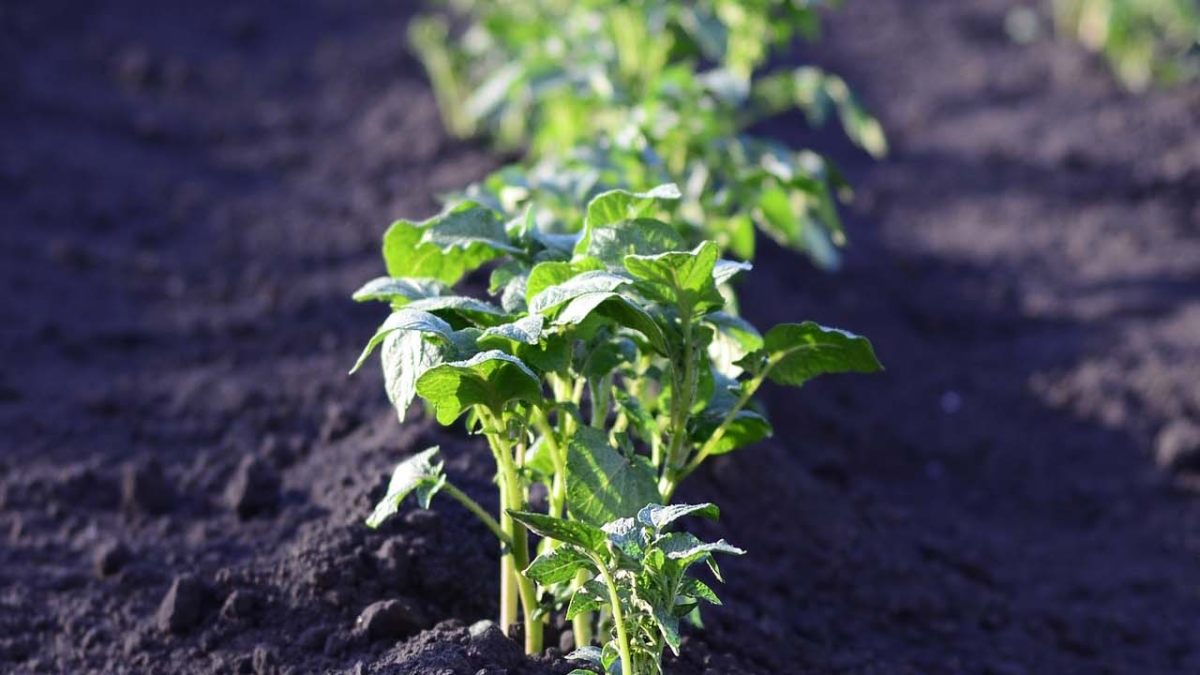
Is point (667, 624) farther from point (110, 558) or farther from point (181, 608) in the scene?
point (110, 558)

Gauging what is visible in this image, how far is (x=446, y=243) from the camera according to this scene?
7.45ft

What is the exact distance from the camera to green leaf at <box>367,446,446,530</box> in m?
2.01

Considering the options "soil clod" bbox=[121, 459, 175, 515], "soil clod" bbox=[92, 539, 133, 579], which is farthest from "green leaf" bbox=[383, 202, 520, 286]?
"soil clod" bbox=[121, 459, 175, 515]

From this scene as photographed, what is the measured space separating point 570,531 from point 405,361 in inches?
14.0

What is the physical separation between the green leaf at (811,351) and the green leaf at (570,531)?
456mm

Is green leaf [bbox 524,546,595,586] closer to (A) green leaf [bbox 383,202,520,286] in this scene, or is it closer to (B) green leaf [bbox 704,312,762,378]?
(B) green leaf [bbox 704,312,762,378]

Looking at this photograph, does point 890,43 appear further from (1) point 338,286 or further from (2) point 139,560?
(2) point 139,560

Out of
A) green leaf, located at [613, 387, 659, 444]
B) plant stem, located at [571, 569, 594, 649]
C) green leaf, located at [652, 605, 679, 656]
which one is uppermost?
green leaf, located at [613, 387, 659, 444]

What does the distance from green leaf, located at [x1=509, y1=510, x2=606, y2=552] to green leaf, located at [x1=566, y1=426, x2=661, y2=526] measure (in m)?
0.14

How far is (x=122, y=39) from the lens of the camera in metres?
Answer: 7.04

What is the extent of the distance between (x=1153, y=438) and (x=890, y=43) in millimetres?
3918

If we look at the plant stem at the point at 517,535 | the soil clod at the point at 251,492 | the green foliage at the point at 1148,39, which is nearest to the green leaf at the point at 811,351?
the plant stem at the point at 517,535

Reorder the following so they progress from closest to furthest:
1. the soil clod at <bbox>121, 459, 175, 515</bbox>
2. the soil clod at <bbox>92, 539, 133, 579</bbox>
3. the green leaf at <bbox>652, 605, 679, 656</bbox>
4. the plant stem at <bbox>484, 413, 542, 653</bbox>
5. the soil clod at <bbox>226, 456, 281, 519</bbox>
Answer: the green leaf at <bbox>652, 605, 679, 656</bbox> → the plant stem at <bbox>484, 413, 542, 653</bbox> → the soil clod at <bbox>92, 539, 133, 579</bbox> → the soil clod at <bbox>226, 456, 281, 519</bbox> → the soil clod at <bbox>121, 459, 175, 515</bbox>

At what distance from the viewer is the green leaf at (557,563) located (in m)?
1.93
